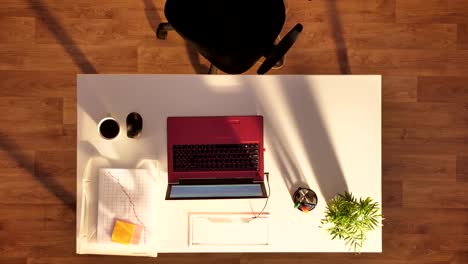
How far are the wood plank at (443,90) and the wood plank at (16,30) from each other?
8.04 ft

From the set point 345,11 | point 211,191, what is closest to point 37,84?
point 211,191

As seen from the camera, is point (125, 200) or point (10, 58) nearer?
point (125, 200)

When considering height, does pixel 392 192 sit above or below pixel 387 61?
below

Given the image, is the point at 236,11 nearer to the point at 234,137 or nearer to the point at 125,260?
the point at 234,137

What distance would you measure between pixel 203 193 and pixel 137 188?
301 mm

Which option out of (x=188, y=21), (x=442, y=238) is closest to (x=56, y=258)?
(x=188, y=21)

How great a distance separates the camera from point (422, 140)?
252 cm

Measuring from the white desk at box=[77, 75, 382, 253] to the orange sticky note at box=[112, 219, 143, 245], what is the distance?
116mm

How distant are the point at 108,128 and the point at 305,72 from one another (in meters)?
1.34

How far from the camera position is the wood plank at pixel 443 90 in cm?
252

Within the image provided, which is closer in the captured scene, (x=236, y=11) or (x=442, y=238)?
(x=236, y=11)

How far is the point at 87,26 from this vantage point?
251cm

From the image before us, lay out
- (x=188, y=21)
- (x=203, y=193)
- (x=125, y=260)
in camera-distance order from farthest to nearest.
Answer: (x=125, y=260) < (x=188, y=21) < (x=203, y=193)

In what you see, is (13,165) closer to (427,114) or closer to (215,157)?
(215,157)
